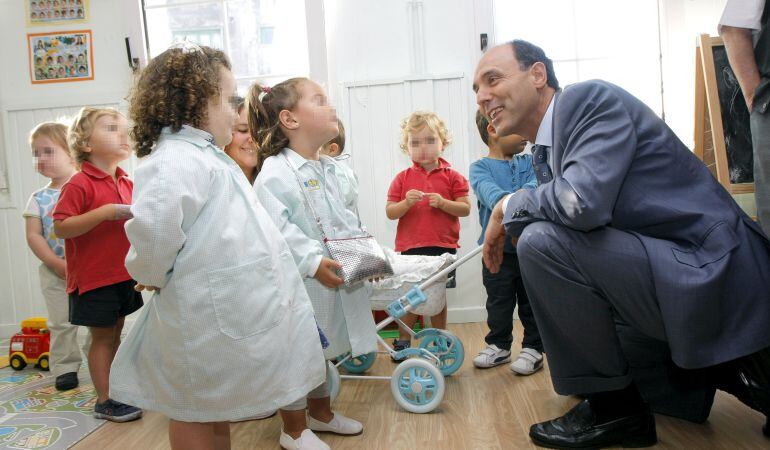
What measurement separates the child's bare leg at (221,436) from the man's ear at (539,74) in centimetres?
129

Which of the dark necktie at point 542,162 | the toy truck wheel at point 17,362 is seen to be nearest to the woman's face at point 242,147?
the dark necktie at point 542,162

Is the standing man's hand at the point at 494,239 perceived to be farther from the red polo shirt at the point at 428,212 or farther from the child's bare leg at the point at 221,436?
the red polo shirt at the point at 428,212

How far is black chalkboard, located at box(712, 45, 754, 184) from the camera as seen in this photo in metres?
2.58

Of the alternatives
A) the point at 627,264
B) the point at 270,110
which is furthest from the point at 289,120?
the point at 627,264

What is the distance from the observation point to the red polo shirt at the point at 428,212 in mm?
2941

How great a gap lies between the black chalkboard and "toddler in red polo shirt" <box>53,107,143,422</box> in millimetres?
2458

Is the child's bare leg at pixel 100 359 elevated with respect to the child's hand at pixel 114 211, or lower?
lower

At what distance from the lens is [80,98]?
145 inches

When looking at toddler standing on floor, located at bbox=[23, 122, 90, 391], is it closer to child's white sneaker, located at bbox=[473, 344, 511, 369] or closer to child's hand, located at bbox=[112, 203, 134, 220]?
child's hand, located at bbox=[112, 203, 134, 220]

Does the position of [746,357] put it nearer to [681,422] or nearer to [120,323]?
[681,422]

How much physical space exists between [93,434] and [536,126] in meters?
1.76

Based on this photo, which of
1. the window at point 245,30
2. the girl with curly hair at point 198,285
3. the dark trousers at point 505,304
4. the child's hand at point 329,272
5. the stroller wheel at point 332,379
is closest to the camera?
the girl with curly hair at point 198,285

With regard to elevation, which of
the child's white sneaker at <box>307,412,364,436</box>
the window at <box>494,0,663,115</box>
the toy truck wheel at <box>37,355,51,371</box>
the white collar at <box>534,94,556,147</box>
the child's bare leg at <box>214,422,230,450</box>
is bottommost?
the toy truck wheel at <box>37,355,51,371</box>

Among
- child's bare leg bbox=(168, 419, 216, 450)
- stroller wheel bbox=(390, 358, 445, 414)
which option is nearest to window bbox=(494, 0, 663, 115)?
stroller wheel bbox=(390, 358, 445, 414)
